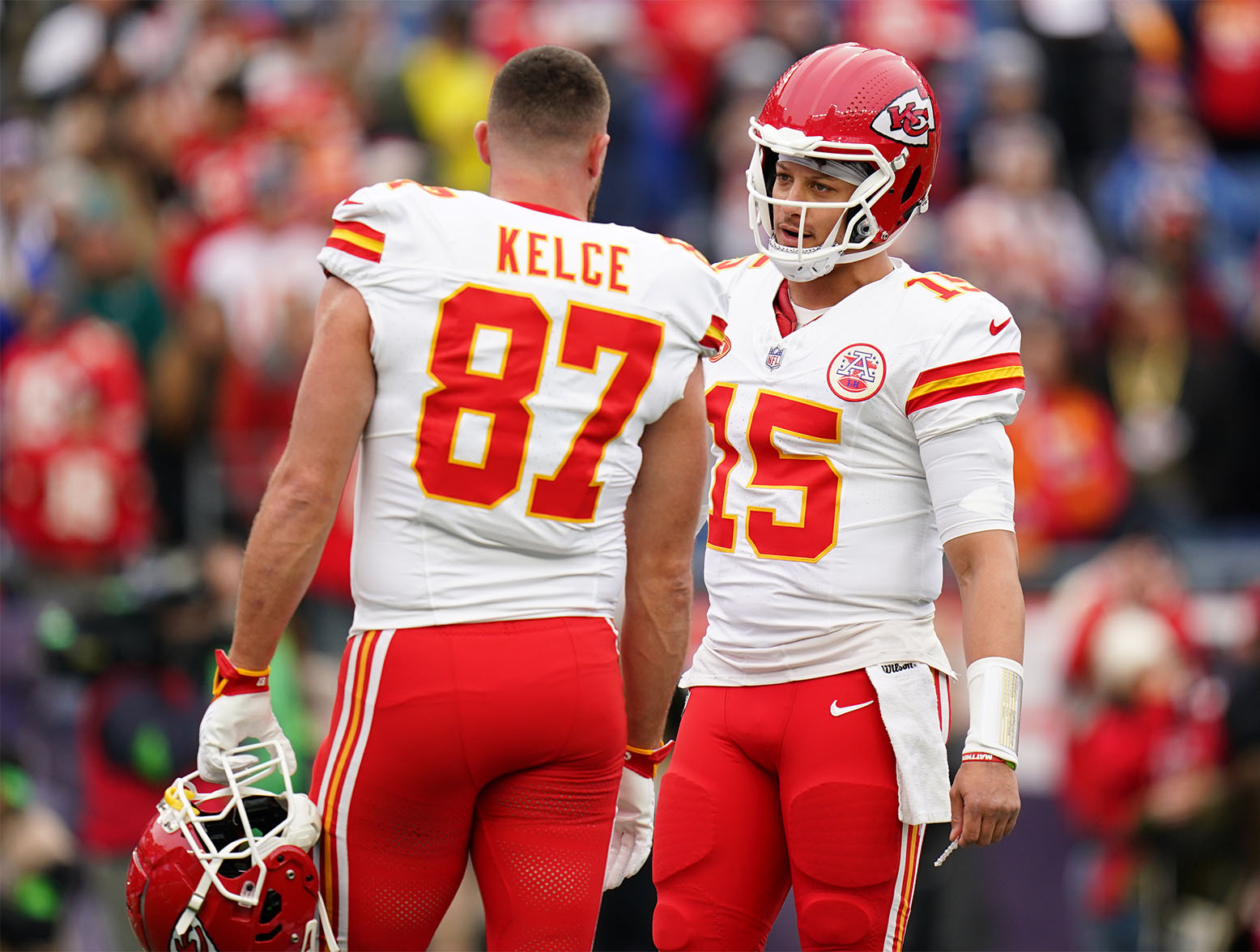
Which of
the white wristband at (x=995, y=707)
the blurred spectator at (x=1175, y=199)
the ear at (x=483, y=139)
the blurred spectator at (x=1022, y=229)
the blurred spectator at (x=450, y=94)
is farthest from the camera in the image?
the blurred spectator at (x=450, y=94)

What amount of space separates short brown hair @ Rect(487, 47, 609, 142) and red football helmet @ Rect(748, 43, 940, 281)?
16.2 inches

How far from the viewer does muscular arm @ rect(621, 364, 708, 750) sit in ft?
12.7

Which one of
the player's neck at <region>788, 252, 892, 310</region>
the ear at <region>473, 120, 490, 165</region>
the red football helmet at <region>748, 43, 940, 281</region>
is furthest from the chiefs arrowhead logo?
the ear at <region>473, 120, 490, 165</region>

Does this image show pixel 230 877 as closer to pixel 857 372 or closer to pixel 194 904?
pixel 194 904

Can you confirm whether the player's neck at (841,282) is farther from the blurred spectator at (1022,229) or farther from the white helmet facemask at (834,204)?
the blurred spectator at (1022,229)

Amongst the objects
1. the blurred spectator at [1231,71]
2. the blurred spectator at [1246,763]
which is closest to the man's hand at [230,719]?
the blurred spectator at [1246,763]

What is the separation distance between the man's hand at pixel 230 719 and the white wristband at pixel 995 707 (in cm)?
134

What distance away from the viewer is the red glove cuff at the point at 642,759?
410cm

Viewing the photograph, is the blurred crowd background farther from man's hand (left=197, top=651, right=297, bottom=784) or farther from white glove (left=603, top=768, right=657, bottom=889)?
man's hand (left=197, top=651, right=297, bottom=784)

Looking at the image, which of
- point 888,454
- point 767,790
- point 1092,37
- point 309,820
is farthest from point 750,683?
point 1092,37

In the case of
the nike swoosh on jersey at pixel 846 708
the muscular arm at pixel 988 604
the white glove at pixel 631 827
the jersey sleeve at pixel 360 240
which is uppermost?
the jersey sleeve at pixel 360 240

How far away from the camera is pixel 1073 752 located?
831 cm

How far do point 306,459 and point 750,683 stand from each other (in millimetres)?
1077

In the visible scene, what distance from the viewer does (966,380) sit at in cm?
380
